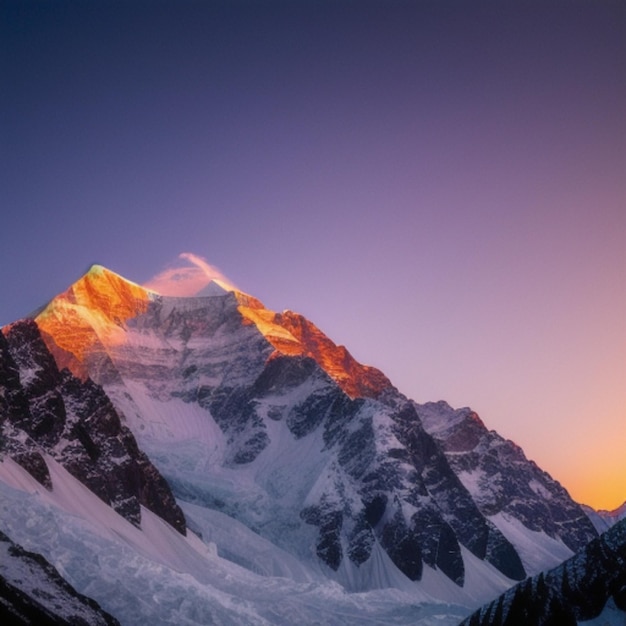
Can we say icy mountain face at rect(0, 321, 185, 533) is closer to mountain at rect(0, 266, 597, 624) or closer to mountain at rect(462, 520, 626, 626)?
mountain at rect(0, 266, 597, 624)

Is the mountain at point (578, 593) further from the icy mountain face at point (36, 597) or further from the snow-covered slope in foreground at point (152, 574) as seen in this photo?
the snow-covered slope in foreground at point (152, 574)

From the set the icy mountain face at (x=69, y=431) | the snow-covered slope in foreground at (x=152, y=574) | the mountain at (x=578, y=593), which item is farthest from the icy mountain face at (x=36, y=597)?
the icy mountain face at (x=69, y=431)

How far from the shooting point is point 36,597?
33.6 metres

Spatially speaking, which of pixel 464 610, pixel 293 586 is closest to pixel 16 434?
pixel 293 586

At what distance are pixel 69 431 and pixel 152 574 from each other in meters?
57.0

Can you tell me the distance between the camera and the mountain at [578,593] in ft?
105

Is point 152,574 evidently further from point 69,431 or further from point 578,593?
point 69,431

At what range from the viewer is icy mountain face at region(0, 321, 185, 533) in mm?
97625

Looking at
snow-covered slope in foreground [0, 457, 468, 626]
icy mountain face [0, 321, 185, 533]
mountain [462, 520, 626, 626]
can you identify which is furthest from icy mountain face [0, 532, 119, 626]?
icy mountain face [0, 321, 185, 533]

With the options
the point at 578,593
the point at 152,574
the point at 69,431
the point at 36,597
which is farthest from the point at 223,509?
the point at 578,593

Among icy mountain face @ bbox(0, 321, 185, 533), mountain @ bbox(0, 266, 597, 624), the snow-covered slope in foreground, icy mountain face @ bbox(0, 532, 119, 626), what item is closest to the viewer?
icy mountain face @ bbox(0, 532, 119, 626)

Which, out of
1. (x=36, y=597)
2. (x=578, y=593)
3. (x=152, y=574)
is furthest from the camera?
(x=152, y=574)

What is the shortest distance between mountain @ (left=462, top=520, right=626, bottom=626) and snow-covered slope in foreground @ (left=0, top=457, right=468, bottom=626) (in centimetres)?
2558

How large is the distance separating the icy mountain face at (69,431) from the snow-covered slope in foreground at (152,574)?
4.64m
